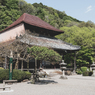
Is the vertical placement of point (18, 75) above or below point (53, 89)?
above

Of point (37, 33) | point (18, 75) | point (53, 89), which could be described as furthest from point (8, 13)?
point (53, 89)

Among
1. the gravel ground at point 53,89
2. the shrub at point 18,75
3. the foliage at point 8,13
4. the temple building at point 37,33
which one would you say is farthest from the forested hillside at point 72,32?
the gravel ground at point 53,89

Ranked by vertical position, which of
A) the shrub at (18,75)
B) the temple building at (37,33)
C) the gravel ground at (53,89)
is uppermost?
the temple building at (37,33)

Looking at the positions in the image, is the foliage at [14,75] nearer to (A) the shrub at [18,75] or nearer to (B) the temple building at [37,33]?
(A) the shrub at [18,75]

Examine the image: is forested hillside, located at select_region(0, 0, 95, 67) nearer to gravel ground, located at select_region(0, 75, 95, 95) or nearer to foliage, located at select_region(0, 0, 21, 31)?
foliage, located at select_region(0, 0, 21, 31)

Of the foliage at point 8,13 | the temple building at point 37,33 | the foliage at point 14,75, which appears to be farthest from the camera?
the foliage at point 8,13

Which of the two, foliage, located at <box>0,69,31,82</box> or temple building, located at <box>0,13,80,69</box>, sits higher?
temple building, located at <box>0,13,80,69</box>

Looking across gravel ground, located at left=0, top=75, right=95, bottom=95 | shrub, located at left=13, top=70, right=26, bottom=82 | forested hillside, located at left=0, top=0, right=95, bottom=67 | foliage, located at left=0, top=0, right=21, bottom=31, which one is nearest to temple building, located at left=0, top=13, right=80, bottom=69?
forested hillside, located at left=0, top=0, right=95, bottom=67

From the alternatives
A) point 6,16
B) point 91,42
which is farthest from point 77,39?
point 6,16

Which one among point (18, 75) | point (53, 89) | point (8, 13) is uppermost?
point (8, 13)

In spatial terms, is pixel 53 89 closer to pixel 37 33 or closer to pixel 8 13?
pixel 37 33

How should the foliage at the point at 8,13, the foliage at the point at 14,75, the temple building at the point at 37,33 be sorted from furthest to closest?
the foliage at the point at 8,13
the temple building at the point at 37,33
the foliage at the point at 14,75

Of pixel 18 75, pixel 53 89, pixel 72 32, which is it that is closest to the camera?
pixel 53 89

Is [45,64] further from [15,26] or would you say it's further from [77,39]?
[77,39]
